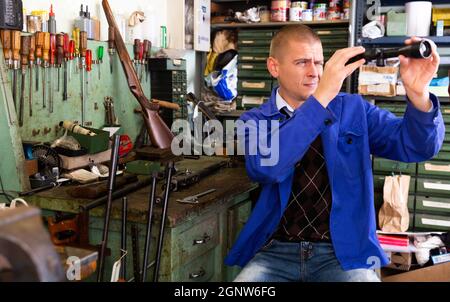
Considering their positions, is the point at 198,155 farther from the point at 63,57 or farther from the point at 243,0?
the point at 243,0

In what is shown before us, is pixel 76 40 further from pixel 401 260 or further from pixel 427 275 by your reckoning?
pixel 427 275

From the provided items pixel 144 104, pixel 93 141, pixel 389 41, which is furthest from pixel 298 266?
pixel 389 41

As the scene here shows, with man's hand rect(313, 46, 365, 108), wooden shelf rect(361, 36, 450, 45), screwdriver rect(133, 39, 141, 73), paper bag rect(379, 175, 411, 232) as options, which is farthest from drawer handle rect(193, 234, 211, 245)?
wooden shelf rect(361, 36, 450, 45)

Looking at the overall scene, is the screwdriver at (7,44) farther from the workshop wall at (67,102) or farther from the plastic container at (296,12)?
the plastic container at (296,12)

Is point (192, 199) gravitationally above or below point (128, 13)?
below

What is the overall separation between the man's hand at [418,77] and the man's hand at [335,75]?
0.14 m

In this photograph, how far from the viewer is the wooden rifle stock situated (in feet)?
8.38

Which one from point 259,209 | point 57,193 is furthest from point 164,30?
point 259,209

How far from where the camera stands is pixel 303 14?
133 inches

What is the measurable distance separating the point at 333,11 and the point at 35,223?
308cm

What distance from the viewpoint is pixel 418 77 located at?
4.66ft

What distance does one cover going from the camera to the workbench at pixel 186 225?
65.4 inches

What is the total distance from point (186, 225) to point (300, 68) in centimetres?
67

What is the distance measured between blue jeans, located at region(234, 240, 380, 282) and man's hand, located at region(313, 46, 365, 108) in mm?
482
